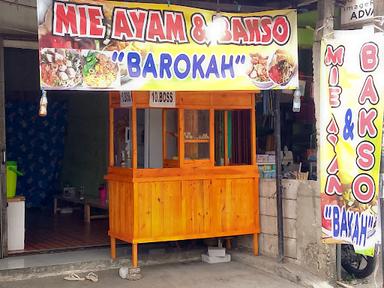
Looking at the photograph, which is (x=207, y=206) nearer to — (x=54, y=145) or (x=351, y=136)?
(x=351, y=136)

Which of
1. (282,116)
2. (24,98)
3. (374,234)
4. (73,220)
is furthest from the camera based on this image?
(24,98)

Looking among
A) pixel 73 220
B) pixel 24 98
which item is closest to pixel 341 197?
pixel 73 220

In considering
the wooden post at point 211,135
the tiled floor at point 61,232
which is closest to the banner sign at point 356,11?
the wooden post at point 211,135

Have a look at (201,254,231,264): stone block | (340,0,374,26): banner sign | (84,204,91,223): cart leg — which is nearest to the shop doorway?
(84,204,91,223): cart leg

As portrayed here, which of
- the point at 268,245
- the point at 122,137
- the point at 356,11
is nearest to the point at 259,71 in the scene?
the point at 356,11

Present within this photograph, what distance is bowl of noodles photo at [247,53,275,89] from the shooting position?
6.47 m

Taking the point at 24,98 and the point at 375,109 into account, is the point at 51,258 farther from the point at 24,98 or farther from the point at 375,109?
the point at 24,98

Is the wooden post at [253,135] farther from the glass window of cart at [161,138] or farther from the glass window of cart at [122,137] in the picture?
the glass window of cart at [122,137]

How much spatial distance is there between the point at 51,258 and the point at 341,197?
394 cm

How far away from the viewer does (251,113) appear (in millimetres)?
7797

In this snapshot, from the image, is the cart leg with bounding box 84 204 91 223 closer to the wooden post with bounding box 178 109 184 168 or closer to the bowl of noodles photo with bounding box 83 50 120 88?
the wooden post with bounding box 178 109 184 168

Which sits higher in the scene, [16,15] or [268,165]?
[16,15]

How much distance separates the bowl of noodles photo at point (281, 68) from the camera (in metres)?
6.55

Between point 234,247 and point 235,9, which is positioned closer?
point 235,9
